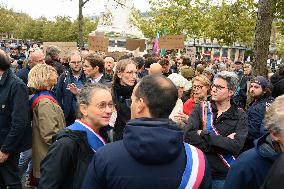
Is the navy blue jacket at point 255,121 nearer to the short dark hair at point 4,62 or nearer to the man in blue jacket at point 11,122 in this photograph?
the man in blue jacket at point 11,122

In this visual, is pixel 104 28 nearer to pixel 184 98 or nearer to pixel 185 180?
pixel 184 98

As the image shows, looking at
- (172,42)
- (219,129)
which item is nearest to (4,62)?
(219,129)

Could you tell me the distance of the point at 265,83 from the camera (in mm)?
5965

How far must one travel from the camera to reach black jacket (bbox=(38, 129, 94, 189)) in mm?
2852

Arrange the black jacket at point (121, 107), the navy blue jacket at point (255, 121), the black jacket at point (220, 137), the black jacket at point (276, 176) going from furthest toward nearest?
1. the navy blue jacket at point (255, 121)
2. the black jacket at point (121, 107)
3. the black jacket at point (220, 137)
4. the black jacket at point (276, 176)

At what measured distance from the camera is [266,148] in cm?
247

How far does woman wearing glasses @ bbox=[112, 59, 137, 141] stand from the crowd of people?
1cm

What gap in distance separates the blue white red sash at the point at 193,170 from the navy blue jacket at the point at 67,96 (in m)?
3.70

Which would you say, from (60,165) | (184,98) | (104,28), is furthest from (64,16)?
(60,165)

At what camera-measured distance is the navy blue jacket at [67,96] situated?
6059 millimetres

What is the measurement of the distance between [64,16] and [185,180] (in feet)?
169

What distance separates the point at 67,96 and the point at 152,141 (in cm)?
408

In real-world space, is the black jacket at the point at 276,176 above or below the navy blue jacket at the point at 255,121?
above

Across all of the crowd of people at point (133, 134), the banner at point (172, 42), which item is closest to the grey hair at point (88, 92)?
the crowd of people at point (133, 134)
